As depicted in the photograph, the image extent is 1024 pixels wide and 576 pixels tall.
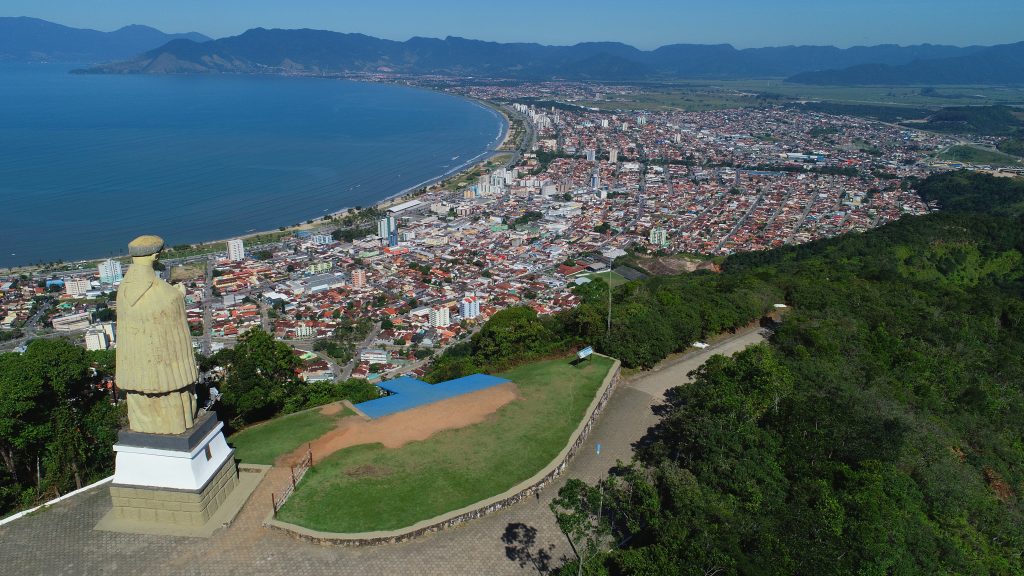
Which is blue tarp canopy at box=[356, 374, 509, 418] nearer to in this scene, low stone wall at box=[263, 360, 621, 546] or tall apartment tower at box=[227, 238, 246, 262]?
low stone wall at box=[263, 360, 621, 546]

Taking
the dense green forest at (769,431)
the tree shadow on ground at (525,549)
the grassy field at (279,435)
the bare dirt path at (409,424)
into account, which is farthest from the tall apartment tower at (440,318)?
the tree shadow on ground at (525,549)

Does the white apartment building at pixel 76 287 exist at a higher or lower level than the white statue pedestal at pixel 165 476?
lower

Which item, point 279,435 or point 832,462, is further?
point 279,435

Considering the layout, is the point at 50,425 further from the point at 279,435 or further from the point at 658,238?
the point at 658,238

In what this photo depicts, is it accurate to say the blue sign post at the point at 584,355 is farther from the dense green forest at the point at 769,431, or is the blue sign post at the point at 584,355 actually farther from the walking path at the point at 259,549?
the walking path at the point at 259,549

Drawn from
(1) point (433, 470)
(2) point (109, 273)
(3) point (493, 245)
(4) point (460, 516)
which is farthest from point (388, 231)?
(4) point (460, 516)

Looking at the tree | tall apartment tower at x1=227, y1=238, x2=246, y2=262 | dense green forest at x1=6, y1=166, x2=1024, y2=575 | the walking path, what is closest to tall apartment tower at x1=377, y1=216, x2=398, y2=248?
tall apartment tower at x1=227, y1=238, x2=246, y2=262
